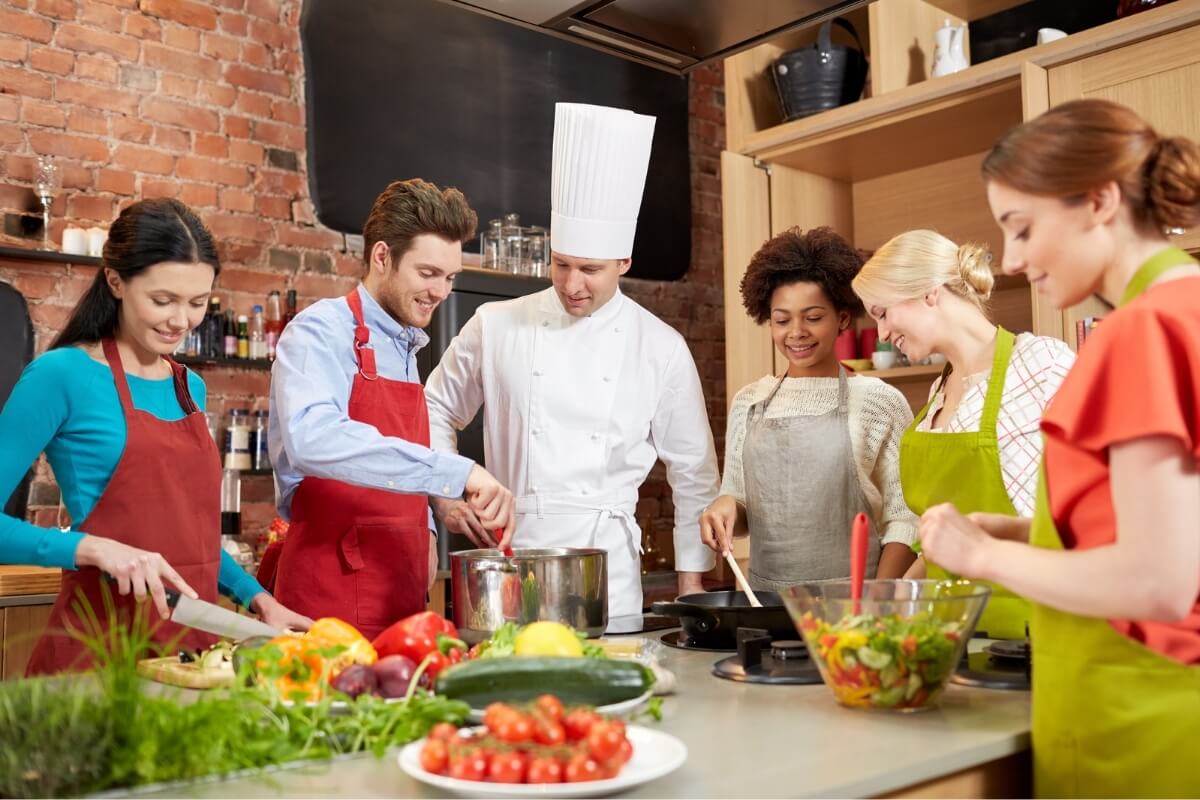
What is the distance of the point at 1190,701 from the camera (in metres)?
1.17

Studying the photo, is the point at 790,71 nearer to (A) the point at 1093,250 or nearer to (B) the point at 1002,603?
(B) the point at 1002,603

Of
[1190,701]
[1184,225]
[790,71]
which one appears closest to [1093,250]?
[1184,225]

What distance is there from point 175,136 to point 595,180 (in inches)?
82.1

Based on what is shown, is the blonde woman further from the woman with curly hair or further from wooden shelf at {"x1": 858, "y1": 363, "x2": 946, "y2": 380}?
wooden shelf at {"x1": 858, "y1": 363, "x2": 946, "y2": 380}

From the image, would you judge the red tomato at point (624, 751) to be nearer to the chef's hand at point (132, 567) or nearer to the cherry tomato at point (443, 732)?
the cherry tomato at point (443, 732)

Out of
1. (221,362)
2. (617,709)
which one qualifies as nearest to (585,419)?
(617,709)

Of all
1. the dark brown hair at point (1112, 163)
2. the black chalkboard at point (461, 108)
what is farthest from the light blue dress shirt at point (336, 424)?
the black chalkboard at point (461, 108)

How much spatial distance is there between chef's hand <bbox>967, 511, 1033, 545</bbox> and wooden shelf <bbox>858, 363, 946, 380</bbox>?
212 centimetres

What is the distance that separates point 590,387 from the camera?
2.64 m

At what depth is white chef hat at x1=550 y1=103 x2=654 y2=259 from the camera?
8.61 ft

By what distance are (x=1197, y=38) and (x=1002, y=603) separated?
184cm

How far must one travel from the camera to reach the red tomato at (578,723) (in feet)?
3.46

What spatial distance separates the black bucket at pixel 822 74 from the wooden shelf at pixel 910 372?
3.02 ft

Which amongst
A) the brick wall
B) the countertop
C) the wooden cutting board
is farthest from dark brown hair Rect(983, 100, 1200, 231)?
the brick wall
